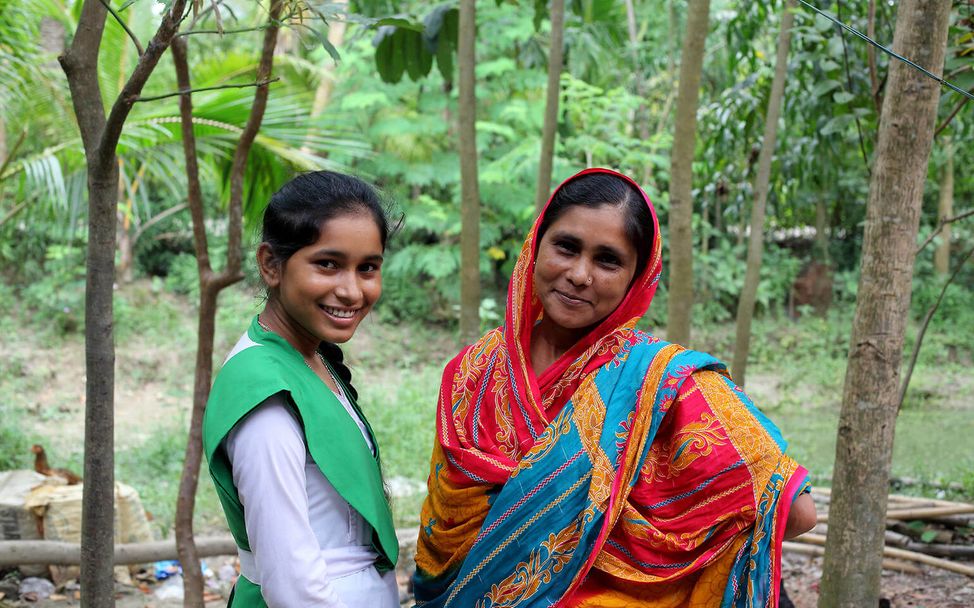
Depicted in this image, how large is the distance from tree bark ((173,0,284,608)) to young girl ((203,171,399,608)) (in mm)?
1581

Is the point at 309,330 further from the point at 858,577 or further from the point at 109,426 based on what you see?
the point at 858,577

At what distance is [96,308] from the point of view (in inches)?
87.6

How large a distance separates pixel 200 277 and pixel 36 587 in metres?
1.77

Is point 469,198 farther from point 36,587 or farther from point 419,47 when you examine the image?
point 36,587

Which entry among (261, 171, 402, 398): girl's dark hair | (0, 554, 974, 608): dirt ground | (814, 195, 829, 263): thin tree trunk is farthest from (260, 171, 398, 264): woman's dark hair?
(814, 195, 829, 263): thin tree trunk

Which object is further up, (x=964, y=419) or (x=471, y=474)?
(x=471, y=474)

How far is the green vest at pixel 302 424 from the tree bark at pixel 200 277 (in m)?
1.66

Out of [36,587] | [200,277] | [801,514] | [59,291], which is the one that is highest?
[200,277]

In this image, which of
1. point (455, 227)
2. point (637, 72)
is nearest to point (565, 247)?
point (455, 227)

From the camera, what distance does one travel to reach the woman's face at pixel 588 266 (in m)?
1.83

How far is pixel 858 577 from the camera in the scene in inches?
97.5

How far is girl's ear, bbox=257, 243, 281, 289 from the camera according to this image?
65.5 inches

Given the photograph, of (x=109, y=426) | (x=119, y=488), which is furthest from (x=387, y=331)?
(x=109, y=426)

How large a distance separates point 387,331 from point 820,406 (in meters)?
5.91
